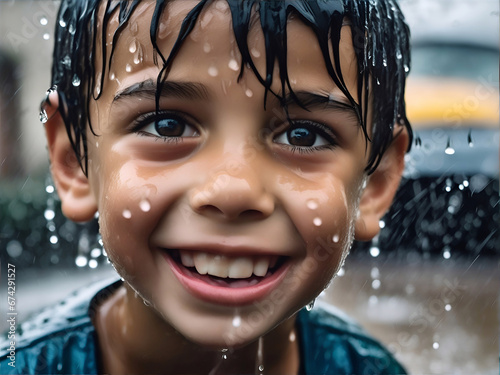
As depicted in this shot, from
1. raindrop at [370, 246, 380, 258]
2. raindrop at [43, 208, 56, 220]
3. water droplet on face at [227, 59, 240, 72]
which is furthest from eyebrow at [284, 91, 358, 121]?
raindrop at [370, 246, 380, 258]

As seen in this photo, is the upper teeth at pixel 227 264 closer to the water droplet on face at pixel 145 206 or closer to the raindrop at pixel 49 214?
the water droplet on face at pixel 145 206

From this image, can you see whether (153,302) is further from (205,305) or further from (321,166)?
(321,166)

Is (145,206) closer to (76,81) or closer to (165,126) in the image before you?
(165,126)

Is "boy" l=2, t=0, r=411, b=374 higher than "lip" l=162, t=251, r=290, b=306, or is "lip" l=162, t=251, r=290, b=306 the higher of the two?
"boy" l=2, t=0, r=411, b=374

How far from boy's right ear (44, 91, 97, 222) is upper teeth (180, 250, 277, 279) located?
0.36 metres

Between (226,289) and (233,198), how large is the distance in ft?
0.65

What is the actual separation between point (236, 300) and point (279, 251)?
4.8 inches

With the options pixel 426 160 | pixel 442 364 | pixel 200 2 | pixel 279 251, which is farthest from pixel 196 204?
pixel 426 160

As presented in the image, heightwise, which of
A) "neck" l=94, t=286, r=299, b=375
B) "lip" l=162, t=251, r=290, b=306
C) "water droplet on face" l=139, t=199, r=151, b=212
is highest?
"water droplet on face" l=139, t=199, r=151, b=212

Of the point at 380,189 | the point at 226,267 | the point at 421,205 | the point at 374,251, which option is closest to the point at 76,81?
the point at 226,267

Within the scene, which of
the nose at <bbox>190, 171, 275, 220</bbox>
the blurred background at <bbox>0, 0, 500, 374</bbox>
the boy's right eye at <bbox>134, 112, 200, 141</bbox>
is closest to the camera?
the nose at <bbox>190, 171, 275, 220</bbox>

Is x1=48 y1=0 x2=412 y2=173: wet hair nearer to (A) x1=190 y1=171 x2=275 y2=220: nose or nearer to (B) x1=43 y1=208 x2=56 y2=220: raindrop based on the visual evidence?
(A) x1=190 y1=171 x2=275 y2=220: nose

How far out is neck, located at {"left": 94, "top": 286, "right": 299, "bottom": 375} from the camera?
4.66ft

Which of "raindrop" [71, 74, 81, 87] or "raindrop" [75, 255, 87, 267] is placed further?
"raindrop" [75, 255, 87, 267]
